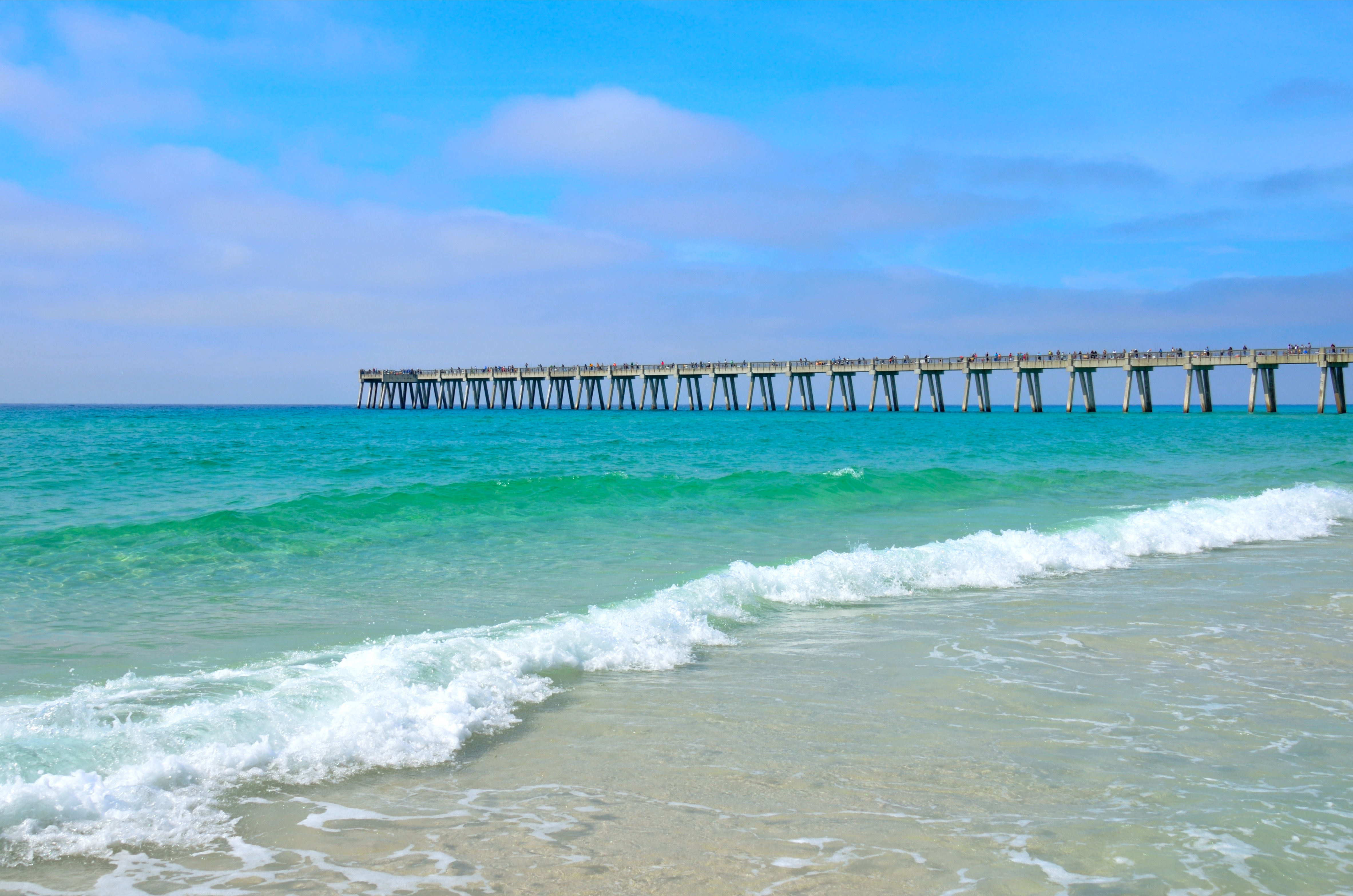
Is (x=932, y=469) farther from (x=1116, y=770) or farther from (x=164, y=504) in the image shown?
(x=1116, y=770)

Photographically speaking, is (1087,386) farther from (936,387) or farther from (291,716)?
(291,716)

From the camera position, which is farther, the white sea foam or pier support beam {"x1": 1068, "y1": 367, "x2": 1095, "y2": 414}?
pier support beam {"x1": 1068, "y1": 367, "x2": 1095, "y2": 414}

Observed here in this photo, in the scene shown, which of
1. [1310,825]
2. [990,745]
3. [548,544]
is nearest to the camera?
[1310,825]

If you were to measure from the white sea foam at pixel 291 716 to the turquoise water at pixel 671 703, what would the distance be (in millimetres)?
21

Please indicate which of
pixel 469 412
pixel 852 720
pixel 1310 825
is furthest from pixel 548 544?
pixel 469 412

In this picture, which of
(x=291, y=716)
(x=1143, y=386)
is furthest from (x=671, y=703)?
(x=1143, y=386)

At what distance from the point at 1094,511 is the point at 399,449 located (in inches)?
906

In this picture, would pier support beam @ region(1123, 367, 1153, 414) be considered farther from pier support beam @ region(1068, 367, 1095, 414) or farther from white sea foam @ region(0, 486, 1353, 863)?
white sea foam @ region(0, 486, 1353, 863)

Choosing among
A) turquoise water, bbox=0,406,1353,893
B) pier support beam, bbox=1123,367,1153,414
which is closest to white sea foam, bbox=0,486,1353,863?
turquoise water, bbox=0,406,1353,893

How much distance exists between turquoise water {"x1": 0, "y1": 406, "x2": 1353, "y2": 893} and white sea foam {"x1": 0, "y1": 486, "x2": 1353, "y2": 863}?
0.07 ft

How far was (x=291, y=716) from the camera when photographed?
493cm

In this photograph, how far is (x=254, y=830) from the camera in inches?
149

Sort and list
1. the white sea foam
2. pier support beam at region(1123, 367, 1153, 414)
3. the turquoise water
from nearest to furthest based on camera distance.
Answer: the turquoise water → the white sea foam → pier support beam at region(1123, 367, 1153, 414)

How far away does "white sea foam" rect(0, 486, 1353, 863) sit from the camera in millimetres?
3850
